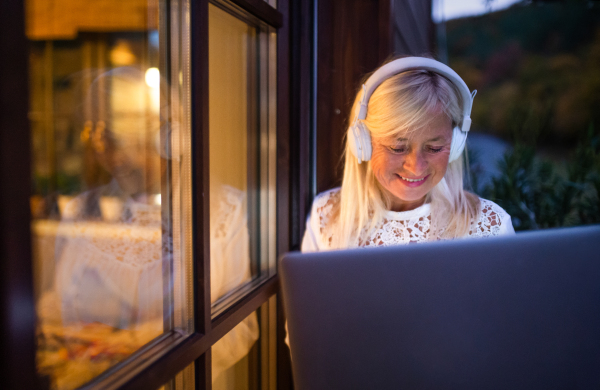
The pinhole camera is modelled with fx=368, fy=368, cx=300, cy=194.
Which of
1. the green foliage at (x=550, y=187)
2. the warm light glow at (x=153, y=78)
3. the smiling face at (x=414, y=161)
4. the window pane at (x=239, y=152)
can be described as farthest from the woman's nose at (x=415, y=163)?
the warm light glow at (x=153, y=78)

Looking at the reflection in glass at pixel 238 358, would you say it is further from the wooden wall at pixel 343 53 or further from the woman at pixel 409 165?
the wooden wall at pixel 343 53

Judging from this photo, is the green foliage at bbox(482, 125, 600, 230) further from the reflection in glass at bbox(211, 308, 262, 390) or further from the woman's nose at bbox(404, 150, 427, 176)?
the reflection in glass at bbox(211, 308, 262, 390)

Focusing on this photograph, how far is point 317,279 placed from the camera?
486mm

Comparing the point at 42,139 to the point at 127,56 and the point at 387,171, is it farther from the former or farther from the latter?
the point at 387,171

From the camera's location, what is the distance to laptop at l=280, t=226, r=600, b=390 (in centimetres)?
49

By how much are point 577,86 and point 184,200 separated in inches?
76.2

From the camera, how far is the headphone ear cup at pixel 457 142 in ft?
3.98

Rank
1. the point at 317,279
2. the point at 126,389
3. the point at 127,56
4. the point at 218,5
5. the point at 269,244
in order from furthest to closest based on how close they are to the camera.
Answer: the point at 269,244 < the point at 218,5 < the point at 127,56 < the point at 126,389 < the point at 317,279

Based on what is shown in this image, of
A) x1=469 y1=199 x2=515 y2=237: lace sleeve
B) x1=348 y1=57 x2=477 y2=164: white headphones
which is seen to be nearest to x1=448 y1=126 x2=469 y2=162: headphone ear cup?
x1=348 y1=57 x2=477 y2=164: white headphones

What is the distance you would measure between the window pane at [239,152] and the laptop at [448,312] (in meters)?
0.71

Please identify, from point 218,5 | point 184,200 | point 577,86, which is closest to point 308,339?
point 184,200

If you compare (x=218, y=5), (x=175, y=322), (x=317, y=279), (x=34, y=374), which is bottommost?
(x=175, y=322)

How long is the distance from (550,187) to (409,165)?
1112mm

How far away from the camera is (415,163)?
1233mm
